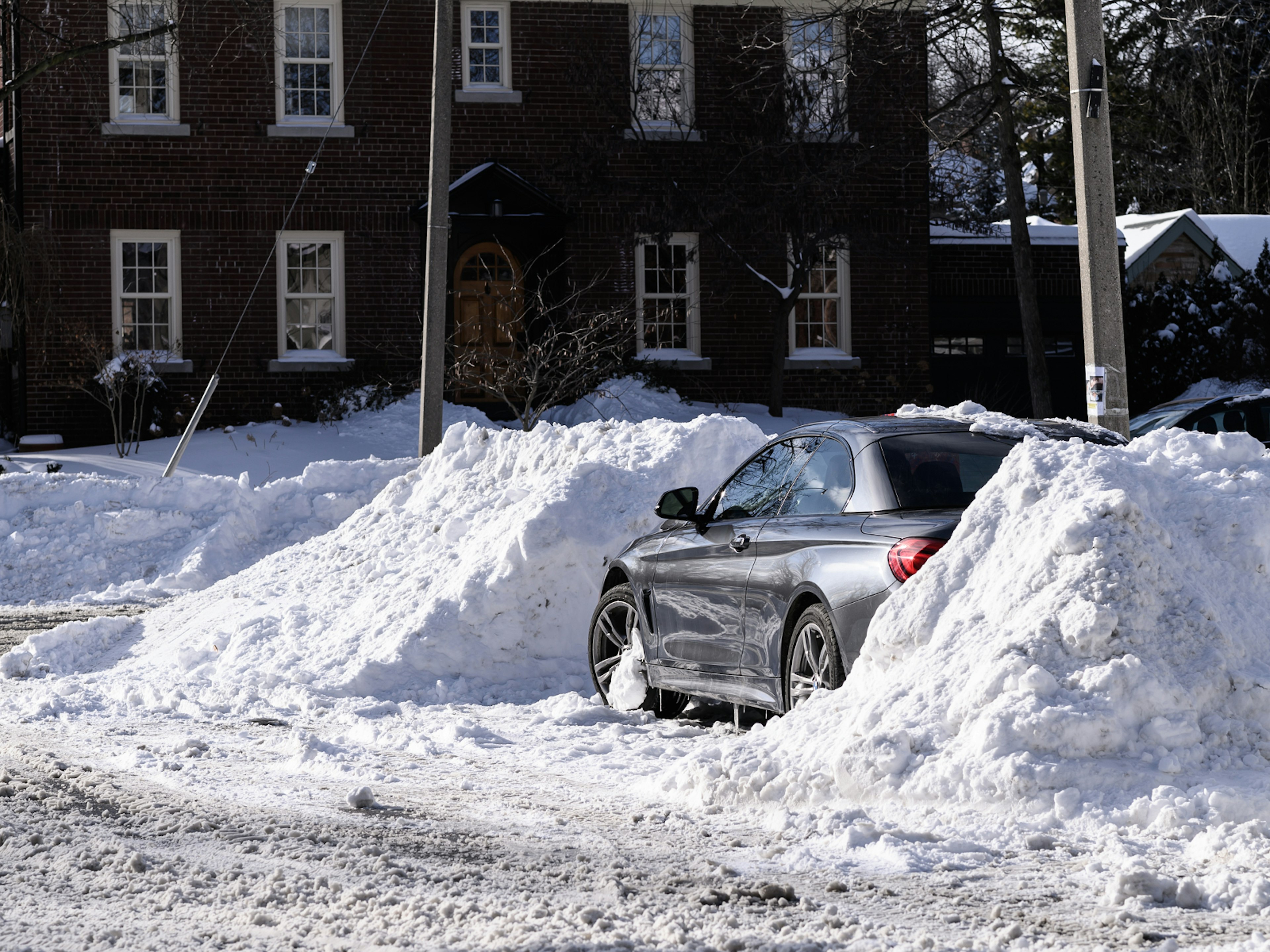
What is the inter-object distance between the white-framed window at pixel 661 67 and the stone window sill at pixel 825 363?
418 centimetres

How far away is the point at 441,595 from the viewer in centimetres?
1047

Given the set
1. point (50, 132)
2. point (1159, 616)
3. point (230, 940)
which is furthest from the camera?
point (50, 132)

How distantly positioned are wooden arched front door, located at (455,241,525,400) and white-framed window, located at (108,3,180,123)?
16.5 ft

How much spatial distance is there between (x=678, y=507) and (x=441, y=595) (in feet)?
8.21

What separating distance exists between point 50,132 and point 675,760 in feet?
68.4

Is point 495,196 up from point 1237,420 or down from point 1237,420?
up

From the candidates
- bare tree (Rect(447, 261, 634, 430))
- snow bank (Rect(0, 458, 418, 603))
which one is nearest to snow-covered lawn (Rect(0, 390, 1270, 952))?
snow bank (Rect(0, 458, 418, 603))

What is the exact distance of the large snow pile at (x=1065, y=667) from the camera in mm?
5805

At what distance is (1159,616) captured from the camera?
20.3ft

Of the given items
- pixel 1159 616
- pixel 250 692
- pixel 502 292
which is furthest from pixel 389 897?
pixel 502 292

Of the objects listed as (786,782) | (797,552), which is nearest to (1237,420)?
(797,552)

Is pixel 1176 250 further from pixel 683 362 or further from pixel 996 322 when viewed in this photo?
pixel 683 362

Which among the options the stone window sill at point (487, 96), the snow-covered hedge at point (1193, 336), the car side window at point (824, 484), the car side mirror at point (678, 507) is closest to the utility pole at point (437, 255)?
the car side mirror at point (678, 507)

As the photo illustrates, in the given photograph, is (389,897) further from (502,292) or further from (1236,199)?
(1236,199)
